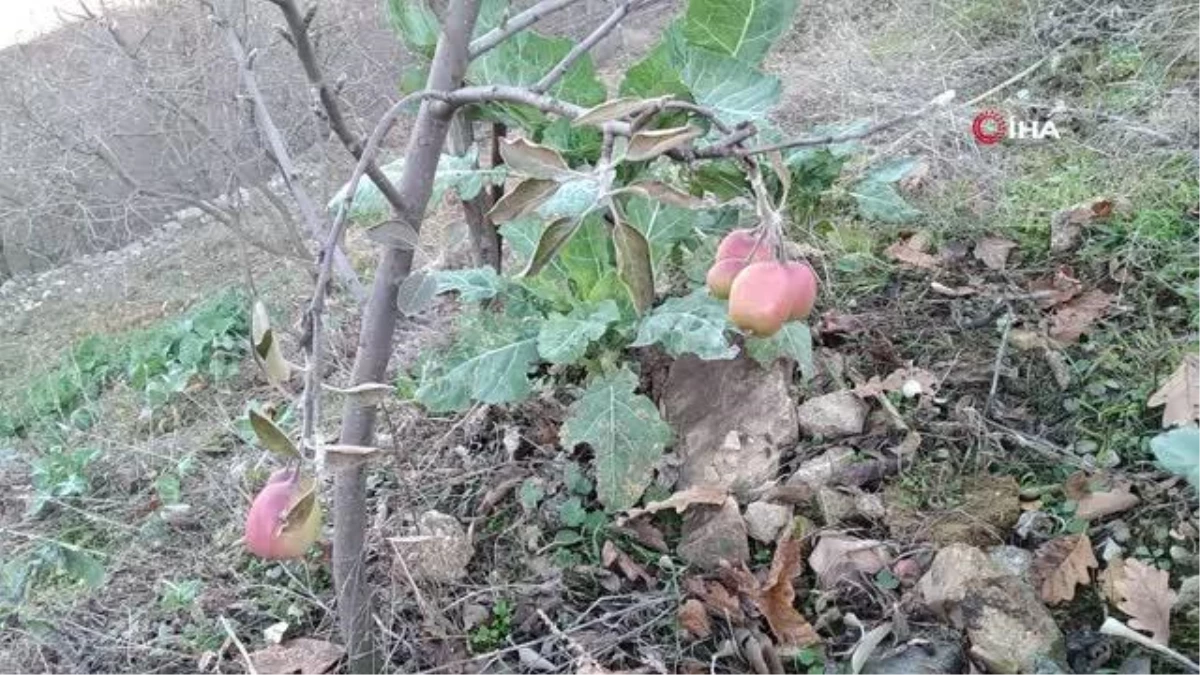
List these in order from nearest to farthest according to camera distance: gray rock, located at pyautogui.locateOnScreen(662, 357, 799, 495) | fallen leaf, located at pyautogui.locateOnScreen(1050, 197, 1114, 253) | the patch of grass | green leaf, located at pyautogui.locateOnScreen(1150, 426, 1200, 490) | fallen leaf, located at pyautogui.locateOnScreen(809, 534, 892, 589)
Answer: green leaf, located at pyautogui.locateOnScreen(1150, 426, 1200, 490) < fallen leaf, located at pyautogui.locateOnScreen(809, 534, 892, 589) < gray rock, located at pyautogui.locateOnScreen(662, 357, 799, 495) < fallen leaf, located at pyautogui.locateOnScreen(1050, 197, 1114, 253) < the patch of grass

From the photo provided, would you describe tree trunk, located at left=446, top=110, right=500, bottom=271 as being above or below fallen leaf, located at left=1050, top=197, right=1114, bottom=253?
above

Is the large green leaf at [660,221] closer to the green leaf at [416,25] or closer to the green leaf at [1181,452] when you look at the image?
the green leaf at [416,25]

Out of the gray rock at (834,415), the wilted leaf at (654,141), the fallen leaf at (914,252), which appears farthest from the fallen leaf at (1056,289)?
the wilted leaf at (654,141)

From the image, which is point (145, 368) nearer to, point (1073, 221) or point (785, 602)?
point (785, 602)

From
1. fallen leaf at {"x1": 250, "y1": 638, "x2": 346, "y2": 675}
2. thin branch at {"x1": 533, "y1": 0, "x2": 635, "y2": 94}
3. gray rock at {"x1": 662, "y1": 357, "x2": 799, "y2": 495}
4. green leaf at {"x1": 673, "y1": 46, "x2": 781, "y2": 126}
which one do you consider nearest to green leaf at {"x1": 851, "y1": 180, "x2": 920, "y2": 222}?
gray rock at {"x1": 662, "y1": 357, "x2": 799, "y2": 495}

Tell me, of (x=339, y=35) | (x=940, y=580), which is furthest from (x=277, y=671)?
(x=339, y=35)

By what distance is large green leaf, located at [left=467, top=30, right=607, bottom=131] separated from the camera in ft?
5.63

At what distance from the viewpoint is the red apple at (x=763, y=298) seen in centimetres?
82

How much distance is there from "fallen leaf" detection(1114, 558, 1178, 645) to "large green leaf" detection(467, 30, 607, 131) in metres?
1.10

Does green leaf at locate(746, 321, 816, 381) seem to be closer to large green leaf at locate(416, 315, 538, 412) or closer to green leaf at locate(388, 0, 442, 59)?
large green leaf at locate(416, 315, 538, 412)

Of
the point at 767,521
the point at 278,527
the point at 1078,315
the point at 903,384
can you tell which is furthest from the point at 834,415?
the point at 278,527

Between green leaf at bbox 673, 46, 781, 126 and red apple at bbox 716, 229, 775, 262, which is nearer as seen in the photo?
red apple at bbox 716, 229, 775, 262

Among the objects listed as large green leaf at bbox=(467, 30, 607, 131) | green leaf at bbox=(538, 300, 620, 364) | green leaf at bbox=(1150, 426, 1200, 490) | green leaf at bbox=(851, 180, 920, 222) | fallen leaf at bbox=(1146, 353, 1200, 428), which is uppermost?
large green leaf at bbox=(467, 30, 607, 131)

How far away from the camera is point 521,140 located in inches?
34.0
